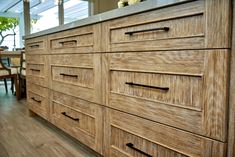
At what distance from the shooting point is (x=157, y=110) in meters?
0.93

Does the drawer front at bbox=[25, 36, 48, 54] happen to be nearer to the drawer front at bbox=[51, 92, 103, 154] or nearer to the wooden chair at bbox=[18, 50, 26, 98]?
the drawer front at bbox=[51, 92, 103, 154]

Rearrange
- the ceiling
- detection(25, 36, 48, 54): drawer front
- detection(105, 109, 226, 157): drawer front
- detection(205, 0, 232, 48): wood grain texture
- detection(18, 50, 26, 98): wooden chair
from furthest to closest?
1. the ceiling
2. detection(18, 50, 26, 98): wooden chair
3. detection(25, 36, 48, 54): drawer front
4. detection(105, 109, 226, 157): drawer front
5. detection(205, 0, 232, 48): wood grain texture

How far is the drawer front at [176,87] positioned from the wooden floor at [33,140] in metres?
0.62

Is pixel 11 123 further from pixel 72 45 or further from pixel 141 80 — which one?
pixel 141 80

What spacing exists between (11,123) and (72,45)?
1203 millimetres

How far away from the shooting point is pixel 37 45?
2135 mm

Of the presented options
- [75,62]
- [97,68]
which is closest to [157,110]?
[97,68]

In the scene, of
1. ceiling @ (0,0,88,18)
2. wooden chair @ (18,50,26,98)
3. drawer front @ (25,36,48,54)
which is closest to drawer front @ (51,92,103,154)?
drawer front @ (25,36,48,54)

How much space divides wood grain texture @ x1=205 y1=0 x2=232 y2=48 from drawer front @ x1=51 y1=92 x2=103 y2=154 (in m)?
0.74

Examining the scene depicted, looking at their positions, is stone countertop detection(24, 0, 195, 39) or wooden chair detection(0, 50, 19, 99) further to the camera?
wooden chair detection(0, 50, 19, 99)

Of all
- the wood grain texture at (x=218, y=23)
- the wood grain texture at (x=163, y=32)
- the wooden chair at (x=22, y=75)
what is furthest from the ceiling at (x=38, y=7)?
the wood grain texture at (x=218, y=23)

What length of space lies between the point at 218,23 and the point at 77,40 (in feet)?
3.09

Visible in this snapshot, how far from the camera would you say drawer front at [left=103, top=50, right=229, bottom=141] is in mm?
722

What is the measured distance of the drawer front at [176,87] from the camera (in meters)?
0.72
